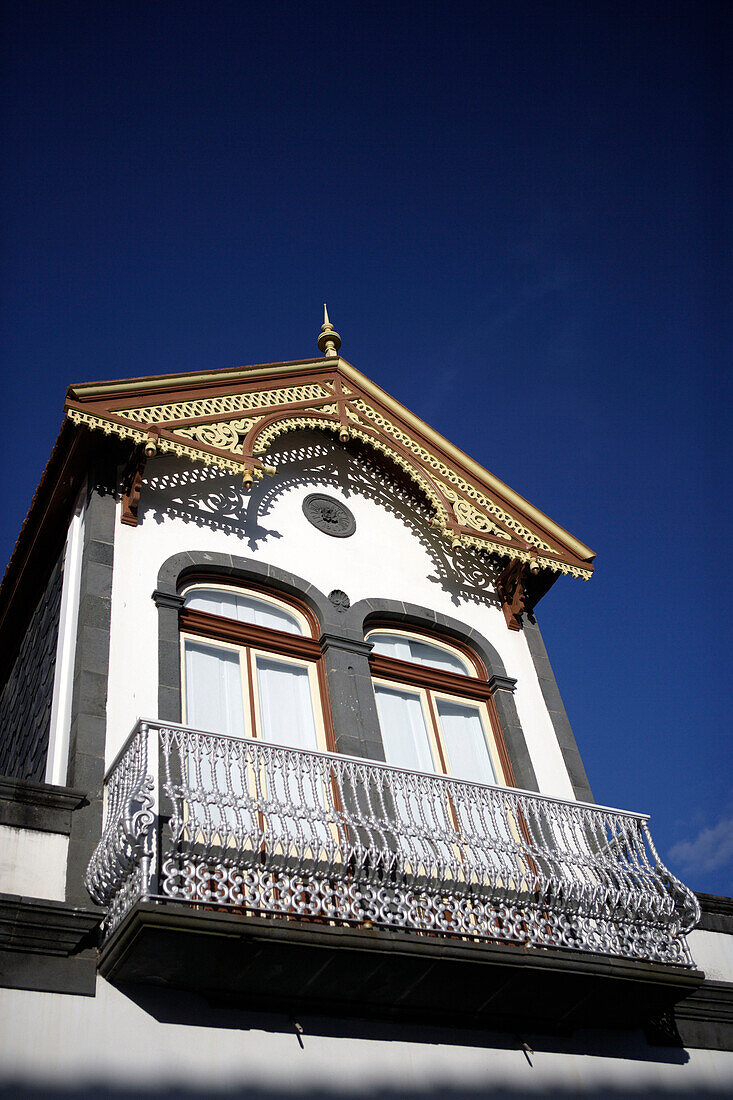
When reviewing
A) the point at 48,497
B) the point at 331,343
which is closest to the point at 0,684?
the point at 48,497

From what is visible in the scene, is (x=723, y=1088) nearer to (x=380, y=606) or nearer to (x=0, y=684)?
(x=380, y=606)

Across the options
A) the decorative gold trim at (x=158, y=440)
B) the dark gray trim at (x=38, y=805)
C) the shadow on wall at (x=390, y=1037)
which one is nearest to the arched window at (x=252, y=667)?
the decorative gold trim at (x=158, y=440)

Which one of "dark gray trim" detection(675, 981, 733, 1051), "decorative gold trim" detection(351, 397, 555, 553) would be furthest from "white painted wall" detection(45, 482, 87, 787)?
"dark gray trim" detection(675, 981, 733, 1051)

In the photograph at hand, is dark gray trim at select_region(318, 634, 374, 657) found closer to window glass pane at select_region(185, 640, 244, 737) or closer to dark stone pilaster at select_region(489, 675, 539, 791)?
window glass pane at select_region(185, 640, 244, 737)

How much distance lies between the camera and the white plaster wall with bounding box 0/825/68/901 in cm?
744

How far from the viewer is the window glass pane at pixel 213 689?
31.2 ft

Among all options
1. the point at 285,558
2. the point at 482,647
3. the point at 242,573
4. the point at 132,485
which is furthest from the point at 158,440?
the point at 482,647

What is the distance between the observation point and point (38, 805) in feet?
25.7

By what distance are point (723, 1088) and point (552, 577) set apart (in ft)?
18.0

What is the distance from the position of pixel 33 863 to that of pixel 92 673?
1770 millimetres

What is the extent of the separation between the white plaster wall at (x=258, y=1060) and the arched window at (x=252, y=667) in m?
2.69

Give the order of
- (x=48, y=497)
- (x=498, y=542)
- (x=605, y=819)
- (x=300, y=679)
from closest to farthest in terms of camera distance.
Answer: (x=605, y=819) → (x=300, y=679) → (x=48, y=497) → (x=498, y=542)

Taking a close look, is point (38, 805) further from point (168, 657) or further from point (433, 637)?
point (433, 637)

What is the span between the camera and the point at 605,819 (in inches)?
380
